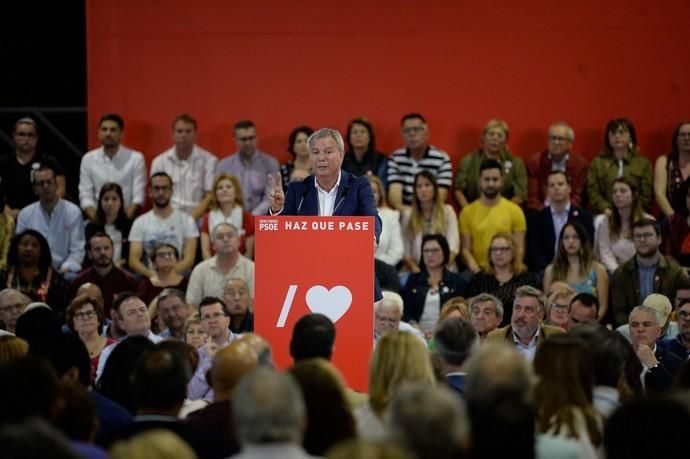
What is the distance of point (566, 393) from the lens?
454cm

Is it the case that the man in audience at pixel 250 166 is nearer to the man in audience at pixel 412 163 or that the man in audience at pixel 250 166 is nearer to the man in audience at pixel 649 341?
the man in audience at pixel 412 163

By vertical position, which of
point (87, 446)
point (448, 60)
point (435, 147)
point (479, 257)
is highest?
point (448, 60)

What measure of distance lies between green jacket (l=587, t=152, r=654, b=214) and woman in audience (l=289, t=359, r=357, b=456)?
19.9 feet

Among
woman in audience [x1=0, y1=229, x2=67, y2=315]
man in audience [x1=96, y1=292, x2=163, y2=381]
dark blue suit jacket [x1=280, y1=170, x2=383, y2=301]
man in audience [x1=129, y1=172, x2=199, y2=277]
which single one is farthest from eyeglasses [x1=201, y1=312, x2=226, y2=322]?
man in audience [x1=129, y1=172, x2=199, y2=277]

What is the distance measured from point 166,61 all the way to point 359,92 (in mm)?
1602

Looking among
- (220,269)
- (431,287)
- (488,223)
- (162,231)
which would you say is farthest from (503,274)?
(162,231)

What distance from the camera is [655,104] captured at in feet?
35.1

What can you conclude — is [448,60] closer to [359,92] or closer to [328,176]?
[359,92]

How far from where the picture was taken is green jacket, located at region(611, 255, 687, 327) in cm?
877

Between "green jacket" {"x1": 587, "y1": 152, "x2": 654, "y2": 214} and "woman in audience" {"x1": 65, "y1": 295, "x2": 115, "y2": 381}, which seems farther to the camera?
"green jacket" {"x1": 587, "y1": 152, "x2": 654, "y2": 214}

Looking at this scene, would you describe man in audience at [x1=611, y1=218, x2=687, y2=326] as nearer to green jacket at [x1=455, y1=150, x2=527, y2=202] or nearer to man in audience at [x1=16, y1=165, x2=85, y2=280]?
green jacket at [x1=455, y1=150, x2=527, y2=202]

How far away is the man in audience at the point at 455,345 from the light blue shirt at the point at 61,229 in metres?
5.28

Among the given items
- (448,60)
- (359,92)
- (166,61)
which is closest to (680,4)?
(448,60)

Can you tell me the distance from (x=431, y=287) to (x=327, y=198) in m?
2.83
